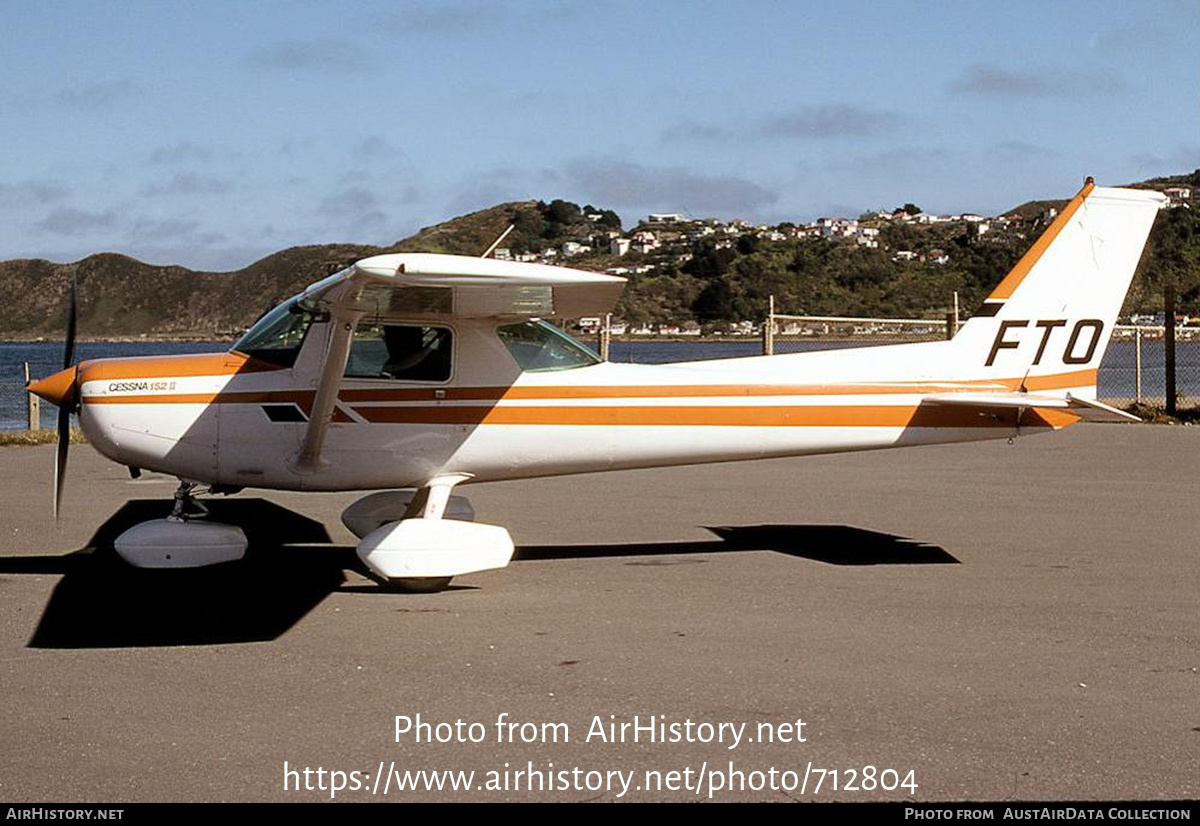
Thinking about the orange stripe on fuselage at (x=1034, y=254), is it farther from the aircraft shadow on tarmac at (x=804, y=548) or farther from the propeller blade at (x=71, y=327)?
the propeller blade at (x=71, y=327)

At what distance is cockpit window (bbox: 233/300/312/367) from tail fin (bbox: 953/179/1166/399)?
4.76 metres

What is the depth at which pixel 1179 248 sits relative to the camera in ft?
199

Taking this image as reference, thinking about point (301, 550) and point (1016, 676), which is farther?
point (301, 550)

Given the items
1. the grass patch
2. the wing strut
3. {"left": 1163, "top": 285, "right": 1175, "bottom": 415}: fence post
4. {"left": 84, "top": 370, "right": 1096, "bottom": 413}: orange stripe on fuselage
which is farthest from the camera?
{"left": 1163, "top": 285, "right": 1175, "bottom": 415}: fence post

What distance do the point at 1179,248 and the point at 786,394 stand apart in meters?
57.6

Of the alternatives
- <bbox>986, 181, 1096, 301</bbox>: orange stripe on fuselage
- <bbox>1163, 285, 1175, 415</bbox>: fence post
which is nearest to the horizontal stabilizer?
<bbox>986, 181, 1096, 301</bbox>: orange stripe on fuselage

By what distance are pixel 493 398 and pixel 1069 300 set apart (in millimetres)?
4308

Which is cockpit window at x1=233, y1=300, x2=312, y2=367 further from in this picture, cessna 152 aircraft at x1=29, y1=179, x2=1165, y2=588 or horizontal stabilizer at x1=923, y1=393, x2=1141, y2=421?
horizontal stabilizer at x1=923, y1=393, x2=1141, y2=421

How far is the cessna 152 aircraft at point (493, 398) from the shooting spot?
28.1ft

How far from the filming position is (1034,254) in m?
9.78

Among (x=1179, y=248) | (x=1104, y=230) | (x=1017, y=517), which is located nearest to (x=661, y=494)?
(x=1017, y=517)

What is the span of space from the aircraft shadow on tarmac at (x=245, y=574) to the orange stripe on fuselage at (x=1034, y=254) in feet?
6.51

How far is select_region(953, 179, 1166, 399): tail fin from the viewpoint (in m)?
9.60
